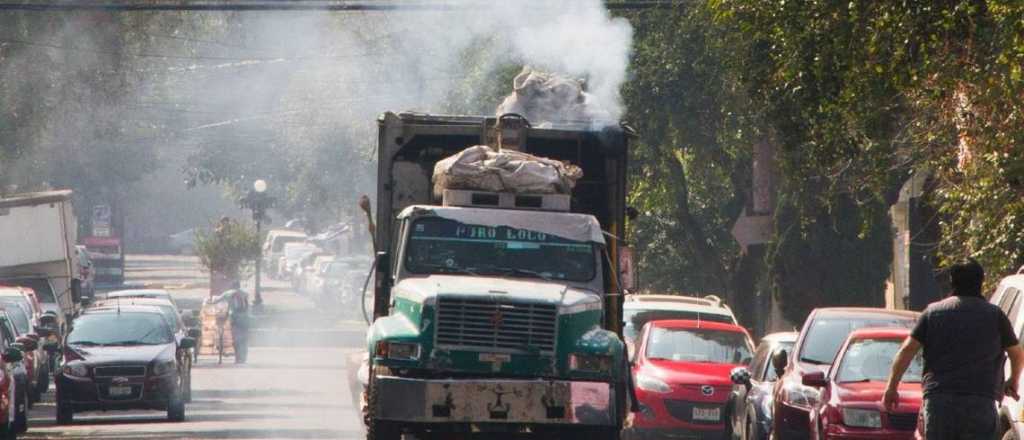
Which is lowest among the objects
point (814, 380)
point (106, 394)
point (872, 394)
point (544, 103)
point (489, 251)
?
point (106, 394)

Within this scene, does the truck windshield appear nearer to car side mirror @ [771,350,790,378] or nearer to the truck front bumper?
the truck front bumper

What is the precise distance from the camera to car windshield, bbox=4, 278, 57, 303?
43969 mm

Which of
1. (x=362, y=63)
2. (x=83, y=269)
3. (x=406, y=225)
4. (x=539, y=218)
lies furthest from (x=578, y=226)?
(x=83, y=269)

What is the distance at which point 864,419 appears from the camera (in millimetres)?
17734

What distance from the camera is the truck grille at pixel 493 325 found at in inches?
663

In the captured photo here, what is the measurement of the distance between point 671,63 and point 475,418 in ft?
63.5

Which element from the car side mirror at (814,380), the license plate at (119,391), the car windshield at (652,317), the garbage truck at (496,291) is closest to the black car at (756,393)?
the car side mirror at (814,380)

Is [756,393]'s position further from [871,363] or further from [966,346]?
[966,346]

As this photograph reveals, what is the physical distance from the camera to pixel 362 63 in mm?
61625

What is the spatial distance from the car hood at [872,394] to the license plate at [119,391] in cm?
1306

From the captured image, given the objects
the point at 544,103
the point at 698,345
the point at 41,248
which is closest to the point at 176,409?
the point at 698,345

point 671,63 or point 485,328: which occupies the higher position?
point 671,63

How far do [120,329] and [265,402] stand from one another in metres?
3.27

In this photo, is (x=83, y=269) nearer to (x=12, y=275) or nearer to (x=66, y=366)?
(x=12, y=275)
